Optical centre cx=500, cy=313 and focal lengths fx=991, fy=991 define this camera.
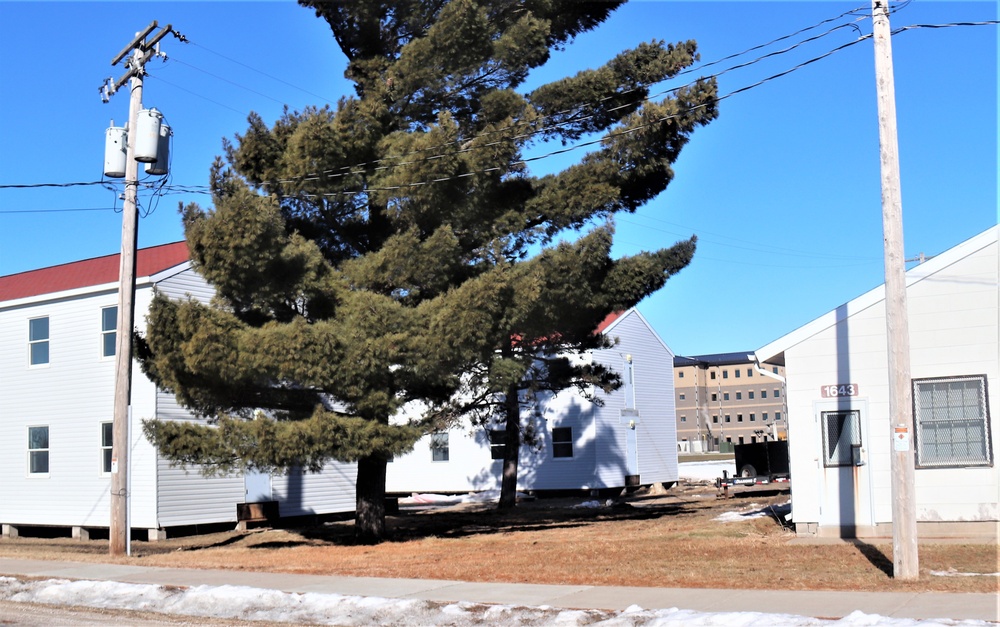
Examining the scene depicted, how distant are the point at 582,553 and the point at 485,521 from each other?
30.5 ft

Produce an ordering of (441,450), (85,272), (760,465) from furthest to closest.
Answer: (441,450)
(760,465)
(85,272)

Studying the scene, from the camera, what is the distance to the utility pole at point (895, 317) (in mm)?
10914

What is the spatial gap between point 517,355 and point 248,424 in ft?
16.7

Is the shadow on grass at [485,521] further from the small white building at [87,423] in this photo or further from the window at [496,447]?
the window at [496,447]

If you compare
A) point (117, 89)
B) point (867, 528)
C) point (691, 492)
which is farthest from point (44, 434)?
point (691, 492)

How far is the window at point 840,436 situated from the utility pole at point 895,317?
427 centimetres

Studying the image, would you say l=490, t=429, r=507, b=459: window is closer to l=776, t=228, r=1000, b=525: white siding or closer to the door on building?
l=776, t=228, r=1000, b=525: white siding

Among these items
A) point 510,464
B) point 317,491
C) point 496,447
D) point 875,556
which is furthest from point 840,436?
point 496,447

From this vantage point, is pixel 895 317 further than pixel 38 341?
No

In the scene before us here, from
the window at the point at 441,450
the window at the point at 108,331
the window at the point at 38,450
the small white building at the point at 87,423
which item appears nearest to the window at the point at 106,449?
the small white building at the point at 87,423

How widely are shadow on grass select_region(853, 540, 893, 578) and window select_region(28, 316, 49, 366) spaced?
1948 cm

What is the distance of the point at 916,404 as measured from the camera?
49.2ft

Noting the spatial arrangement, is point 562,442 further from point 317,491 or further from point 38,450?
point 38,450

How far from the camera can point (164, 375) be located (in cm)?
1603
